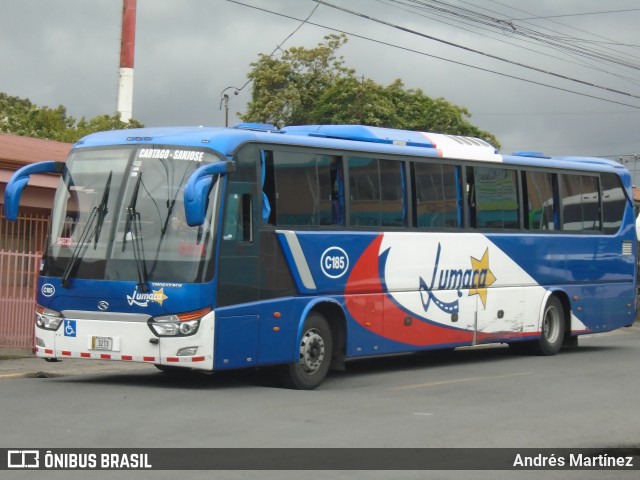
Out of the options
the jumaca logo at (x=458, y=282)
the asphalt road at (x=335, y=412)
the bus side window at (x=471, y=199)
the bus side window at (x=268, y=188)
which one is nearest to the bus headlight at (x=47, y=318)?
the asphalt road at (x=335, y=412)


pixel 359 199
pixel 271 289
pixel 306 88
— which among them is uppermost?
pixel 306 88

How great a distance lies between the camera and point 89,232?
13797 mm

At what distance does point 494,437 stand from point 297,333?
169 inches

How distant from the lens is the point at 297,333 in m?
14.5

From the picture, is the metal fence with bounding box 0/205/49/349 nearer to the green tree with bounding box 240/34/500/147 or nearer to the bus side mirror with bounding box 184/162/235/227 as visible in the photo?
the bus side mirror with bounding box 184/162/235/227

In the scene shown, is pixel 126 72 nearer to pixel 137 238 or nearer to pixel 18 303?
pixel 18 303

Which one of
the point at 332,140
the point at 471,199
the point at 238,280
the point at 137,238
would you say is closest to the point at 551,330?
the point at 471,199

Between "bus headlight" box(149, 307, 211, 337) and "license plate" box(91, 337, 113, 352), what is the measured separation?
59 centimetres

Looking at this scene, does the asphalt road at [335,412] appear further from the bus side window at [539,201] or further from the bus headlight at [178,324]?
the bus side window at [539,201]

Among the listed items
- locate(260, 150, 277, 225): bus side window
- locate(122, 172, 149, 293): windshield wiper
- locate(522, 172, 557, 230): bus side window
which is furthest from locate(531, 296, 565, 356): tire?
locate(122, 172, 149, 293): windshield wiper

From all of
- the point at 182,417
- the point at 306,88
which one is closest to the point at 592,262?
the point at 182,417

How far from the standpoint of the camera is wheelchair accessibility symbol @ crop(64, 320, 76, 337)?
13.8 meters

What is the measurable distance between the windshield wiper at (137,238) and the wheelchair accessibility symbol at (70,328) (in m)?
1.05

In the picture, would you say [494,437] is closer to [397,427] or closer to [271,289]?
[397,427]
